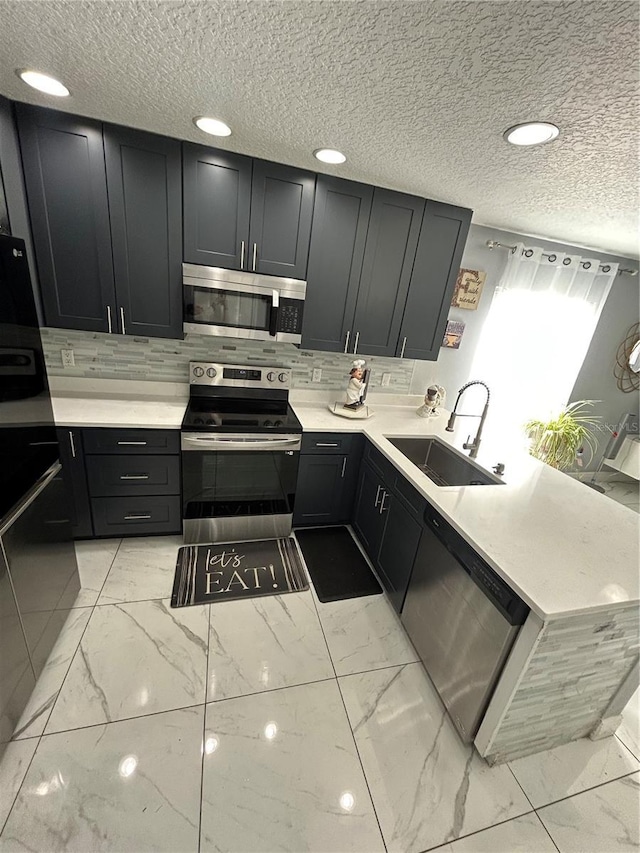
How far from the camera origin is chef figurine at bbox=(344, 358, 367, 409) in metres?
2.40

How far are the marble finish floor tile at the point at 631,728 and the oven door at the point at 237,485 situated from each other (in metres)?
1.96

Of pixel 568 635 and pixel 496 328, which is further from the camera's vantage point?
pixel 496 328

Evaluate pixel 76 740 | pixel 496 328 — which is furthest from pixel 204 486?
pixel 496 328

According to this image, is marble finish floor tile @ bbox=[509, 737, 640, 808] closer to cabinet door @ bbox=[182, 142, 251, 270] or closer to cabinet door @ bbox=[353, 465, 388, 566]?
cabinet door @ bbox=[353, 465, 388, 566]

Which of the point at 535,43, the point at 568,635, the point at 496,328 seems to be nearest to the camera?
the point at 535,43

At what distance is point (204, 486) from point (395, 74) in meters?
2.09

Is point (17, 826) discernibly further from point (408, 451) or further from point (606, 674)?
point (408, 451)

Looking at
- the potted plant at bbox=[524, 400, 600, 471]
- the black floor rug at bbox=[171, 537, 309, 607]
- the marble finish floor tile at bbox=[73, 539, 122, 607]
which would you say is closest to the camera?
the marble finish floor tile at bbox=[73, 539, 122, 607]

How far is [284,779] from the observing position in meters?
1.24

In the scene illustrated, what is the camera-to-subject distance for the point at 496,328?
2.89 metres

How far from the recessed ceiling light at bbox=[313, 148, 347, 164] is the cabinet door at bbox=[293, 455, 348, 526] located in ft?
5.57

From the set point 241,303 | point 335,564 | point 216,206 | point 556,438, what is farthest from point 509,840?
point 216,206

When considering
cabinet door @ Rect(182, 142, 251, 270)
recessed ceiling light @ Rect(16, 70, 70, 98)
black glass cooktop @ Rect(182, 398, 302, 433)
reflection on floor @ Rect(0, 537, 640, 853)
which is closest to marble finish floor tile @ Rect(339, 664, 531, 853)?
reflection on floor @ Rect(0, 537, 640, 853)

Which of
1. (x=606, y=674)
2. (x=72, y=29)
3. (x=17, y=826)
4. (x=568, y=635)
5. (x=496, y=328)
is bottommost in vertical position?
(x=17, y=826)
